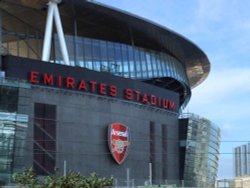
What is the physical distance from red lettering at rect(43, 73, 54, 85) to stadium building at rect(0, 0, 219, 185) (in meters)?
0.09

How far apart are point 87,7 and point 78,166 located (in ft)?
60.2

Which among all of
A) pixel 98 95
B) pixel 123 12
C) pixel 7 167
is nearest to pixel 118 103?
pixel 98 95

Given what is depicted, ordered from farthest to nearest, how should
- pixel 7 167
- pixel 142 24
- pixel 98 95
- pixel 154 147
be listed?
1. pixel 142 24
2. pixel 154 147
3. pixel 98 95
4. pixel 7 167

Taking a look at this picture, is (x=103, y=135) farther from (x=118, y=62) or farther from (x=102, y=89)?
(x=118, y=62)

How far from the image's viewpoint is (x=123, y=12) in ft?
216

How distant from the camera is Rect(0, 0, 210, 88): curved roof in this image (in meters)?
65.8

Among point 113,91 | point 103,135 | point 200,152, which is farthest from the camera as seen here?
point 200,152

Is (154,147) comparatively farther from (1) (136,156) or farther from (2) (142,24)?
(2) (142,24)

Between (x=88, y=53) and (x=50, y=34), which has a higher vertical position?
(x=50, y=34)

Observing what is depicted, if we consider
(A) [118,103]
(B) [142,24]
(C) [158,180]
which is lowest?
(C) [158,180]

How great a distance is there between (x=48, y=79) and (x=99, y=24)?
53.3 ft

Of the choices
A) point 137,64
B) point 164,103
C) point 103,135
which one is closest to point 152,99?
point 164,103

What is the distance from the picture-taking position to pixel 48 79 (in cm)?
5672

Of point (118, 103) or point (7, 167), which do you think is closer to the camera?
point (7, 167)
